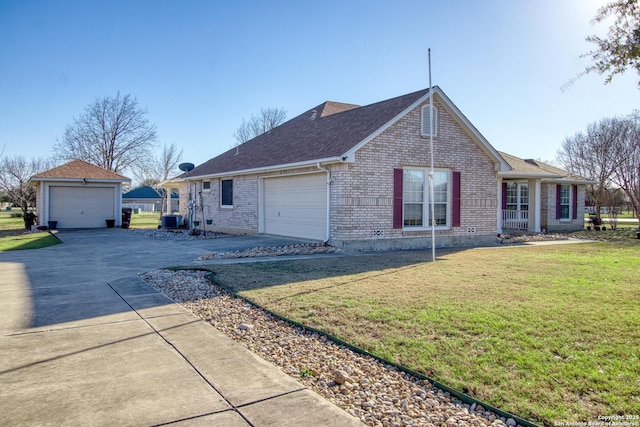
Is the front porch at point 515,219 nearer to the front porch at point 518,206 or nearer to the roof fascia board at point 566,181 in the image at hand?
the front porch at point 518,206

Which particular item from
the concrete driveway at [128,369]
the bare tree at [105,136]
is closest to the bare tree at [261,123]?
the bare tree at [105,136]

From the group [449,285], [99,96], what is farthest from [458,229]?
[99,96]

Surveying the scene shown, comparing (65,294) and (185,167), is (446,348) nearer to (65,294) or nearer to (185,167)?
(65,294)

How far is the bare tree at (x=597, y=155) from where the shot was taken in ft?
108

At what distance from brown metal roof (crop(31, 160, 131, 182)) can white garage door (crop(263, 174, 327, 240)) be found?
42.2 ft

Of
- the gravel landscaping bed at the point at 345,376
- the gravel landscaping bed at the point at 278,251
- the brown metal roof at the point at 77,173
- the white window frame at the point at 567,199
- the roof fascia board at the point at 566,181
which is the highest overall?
the brown metal roof at the point at 77,173

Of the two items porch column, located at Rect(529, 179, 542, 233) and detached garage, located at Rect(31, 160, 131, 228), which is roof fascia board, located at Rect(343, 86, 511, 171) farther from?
detached garage, located at Rect(31, 160, 131, 228)

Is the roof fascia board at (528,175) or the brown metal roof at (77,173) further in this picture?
the brown metal roof at (77,173)

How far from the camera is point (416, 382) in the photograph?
4.05m

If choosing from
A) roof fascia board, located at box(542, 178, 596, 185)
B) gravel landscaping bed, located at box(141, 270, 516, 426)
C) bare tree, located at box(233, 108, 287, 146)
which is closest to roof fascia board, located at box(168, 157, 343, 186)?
gravel landscaping bed, located at box(141, 270, 516, 426)

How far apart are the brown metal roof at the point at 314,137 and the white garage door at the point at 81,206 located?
6.05 m

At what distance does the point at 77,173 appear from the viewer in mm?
25875

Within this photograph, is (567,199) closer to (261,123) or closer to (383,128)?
(383,128)

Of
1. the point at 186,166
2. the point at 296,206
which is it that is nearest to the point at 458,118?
the point at 296,206
